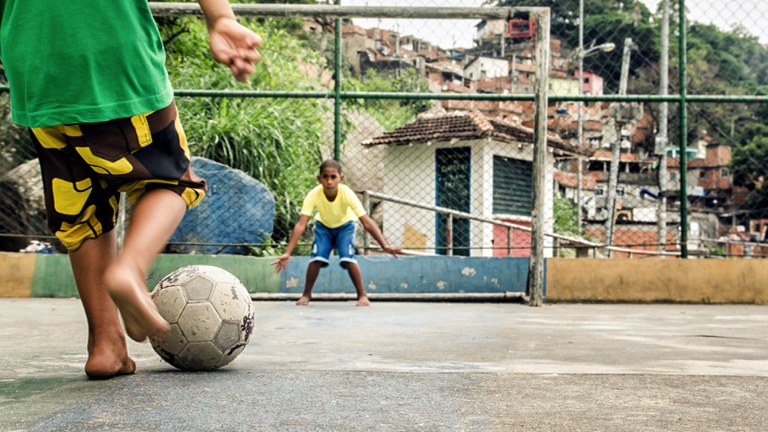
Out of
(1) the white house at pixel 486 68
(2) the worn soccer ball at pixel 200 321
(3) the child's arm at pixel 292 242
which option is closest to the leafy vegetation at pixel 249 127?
(1) the white house at pixel 486 68

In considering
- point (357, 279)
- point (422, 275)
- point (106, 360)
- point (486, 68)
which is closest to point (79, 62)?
point (106, 360)

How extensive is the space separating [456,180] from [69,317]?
10503mm

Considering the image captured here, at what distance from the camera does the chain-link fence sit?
7383 millimetres

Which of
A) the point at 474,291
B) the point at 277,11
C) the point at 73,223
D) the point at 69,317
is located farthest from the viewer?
the point at 474,291

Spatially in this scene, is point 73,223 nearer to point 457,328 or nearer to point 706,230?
point 457,328

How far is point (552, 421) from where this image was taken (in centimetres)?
210

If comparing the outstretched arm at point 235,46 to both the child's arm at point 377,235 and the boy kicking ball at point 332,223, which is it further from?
the boy kicking ball at point 332,223

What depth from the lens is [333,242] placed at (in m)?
7.11

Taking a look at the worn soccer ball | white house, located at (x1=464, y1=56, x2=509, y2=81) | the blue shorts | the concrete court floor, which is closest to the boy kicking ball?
the blue shorts

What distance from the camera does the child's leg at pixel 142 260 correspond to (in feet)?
6.56

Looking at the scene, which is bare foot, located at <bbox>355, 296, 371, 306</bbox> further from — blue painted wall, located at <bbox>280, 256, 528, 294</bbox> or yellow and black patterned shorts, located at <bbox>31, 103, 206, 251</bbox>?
yellow and black patterned shorts, located at <bbox>31, 103, 206, 251</bbox>

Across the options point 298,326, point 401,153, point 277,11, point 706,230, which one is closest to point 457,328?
point 298,326

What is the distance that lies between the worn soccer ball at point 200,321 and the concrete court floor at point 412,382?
78 mm

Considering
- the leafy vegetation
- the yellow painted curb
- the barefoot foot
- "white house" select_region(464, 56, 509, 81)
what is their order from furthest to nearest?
the leafy vegetation → "white house" select_region(464, 56, 509, 81) → the yellow painted curb → the barefoot foot
